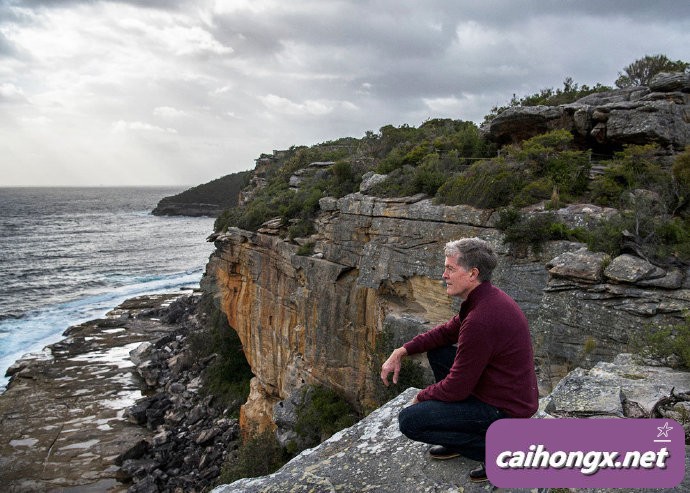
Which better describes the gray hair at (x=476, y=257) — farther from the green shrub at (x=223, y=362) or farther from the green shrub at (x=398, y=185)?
the green shrub at (x=223, y=362)

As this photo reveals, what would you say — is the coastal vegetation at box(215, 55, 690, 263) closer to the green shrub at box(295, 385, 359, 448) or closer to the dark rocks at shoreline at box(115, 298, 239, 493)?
the green shrub at box(295, 385, 359, 448)

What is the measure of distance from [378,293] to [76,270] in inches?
2131

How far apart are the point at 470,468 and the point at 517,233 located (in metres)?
8.35

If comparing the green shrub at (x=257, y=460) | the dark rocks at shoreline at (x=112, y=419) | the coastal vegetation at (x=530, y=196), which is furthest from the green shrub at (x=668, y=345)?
the dark rocks at shoreline at (x=112, y=419)

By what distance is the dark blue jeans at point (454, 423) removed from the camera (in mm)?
3336

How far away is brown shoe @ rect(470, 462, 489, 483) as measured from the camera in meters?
3.41

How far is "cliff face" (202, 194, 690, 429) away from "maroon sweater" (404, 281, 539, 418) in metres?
6.10

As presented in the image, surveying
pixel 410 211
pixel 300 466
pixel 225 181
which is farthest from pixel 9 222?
pixel 300 466

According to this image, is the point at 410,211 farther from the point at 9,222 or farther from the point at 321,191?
the point at 9,222

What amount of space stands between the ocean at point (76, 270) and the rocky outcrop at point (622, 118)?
3263 centimetres

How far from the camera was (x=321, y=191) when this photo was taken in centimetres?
2138

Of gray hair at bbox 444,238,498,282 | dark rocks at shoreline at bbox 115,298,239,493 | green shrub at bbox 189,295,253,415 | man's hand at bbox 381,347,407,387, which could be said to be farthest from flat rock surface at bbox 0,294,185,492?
gray hair at bbox 444,238,498,282

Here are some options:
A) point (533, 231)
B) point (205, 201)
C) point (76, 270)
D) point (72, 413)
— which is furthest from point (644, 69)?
point (205, 201)

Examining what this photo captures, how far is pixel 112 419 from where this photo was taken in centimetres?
2439
